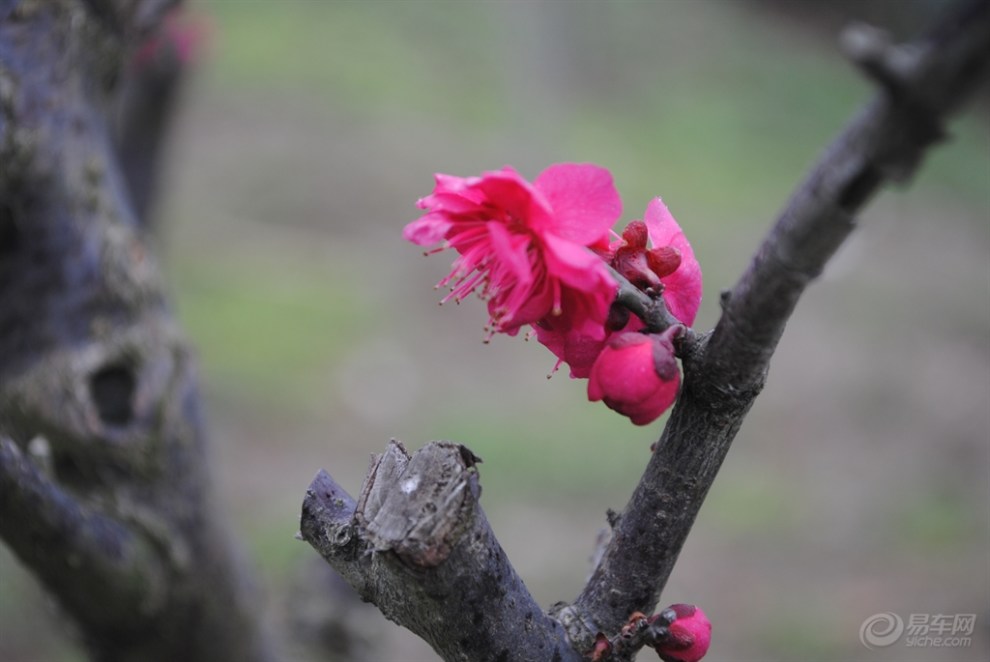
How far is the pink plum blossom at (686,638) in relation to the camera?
3.85ft

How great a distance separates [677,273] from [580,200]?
20 centimetres

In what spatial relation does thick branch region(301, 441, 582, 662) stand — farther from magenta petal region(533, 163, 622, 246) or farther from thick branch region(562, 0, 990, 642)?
magenta petal region(533, 163, 622, 246)

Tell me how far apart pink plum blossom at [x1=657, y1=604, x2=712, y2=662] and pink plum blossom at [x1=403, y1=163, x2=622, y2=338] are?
0.36 metres

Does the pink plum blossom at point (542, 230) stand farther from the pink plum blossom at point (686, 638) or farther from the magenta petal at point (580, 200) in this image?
the pink plum blossom at point (686, 638)

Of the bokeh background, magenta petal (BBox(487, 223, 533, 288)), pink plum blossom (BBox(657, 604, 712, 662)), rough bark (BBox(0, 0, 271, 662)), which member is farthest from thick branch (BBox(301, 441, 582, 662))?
the bokeh background

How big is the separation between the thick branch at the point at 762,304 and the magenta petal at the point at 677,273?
126 mm

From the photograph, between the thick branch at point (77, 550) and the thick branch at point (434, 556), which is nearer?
the thick branch at point (434, 556)

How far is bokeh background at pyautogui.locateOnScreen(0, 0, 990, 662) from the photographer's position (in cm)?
464

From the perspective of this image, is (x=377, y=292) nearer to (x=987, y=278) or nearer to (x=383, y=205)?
(x=383, y=205)

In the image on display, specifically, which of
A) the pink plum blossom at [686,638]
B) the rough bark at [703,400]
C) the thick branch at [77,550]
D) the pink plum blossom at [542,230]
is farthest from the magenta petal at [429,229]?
the thick branch at [77,550]

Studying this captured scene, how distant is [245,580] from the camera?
2312 mm

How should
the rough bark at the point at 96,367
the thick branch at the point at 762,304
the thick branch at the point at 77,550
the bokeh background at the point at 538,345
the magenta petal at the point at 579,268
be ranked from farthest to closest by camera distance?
the bokeh background at the point at 538,345 → the rough bark at the point at 96,367 → the thick branch at the point at 77,550 → the magenta petal at the point at 579,268 → the thick branch at the point at 762,304

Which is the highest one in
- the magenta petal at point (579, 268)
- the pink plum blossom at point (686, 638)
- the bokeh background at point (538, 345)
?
the bokeh background at point (538, 345)

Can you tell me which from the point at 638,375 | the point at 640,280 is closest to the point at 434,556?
the point at 638,375
